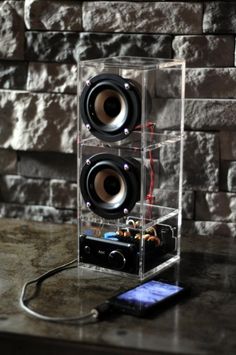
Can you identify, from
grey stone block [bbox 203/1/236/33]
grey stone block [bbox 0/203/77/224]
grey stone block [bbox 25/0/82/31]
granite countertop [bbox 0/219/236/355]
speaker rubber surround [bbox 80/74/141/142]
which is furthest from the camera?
grey stone block [bbox 0/203/77/224]

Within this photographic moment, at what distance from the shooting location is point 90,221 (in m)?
1.37

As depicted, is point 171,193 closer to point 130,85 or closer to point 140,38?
point 130,85

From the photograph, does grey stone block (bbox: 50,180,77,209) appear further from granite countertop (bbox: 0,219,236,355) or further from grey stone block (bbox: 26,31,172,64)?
grey stone block (bbox: 26,31,172,64)

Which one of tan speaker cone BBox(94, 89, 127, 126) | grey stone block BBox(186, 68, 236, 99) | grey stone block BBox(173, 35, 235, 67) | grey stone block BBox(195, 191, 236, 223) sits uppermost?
grey stone block BBox(173, 35, 235, 67)

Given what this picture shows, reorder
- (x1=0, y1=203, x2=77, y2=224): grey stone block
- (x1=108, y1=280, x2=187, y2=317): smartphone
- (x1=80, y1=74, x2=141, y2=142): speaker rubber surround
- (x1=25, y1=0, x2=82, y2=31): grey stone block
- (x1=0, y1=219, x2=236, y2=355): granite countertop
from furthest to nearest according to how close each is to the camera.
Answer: (x1=0, y1=203, x2=77, y2=224): grey stone block, (x1=25, y1=0, x2=82, y2=31): grey stone block, (x1=80, y1=74, x2=141, y2=142): speaker rubber surround, (x1=108, y1=280, x2=187, y2=317): smartphone, (x1=0, y1=219, x2=236, y2=355): granite countertop

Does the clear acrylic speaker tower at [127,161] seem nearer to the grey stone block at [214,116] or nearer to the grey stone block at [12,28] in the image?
the grey stone block at [214,116]

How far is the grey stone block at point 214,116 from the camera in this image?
1547 mm

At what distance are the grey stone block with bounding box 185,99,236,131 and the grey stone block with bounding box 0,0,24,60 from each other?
1.47 ft

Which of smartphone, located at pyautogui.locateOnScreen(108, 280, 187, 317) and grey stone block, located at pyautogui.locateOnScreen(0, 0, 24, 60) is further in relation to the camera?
grey stone block, located at pyautogui.locateOnScreen(0, 0, 24, 60)

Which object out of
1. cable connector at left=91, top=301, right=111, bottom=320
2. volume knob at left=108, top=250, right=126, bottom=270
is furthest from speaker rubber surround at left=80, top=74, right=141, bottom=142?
cable connector at left=91, top=301, right=111, bottom=320

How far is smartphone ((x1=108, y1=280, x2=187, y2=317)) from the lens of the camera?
1.14 meters

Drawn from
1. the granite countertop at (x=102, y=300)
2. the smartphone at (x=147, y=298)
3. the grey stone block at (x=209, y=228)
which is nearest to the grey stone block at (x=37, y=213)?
the granite countertop at (x=102, y=300)

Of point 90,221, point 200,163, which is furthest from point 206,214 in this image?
point 90,221

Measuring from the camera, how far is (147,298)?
1.19 meters
